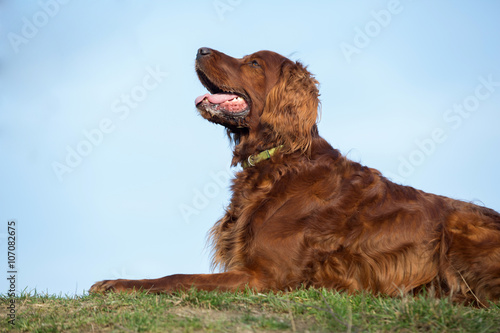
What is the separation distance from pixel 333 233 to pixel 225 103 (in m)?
1.61

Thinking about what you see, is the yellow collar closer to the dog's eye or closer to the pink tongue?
the pink tongue

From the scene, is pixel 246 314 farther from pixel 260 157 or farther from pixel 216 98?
pixel 216 98

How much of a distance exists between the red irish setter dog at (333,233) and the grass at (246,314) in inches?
12.0

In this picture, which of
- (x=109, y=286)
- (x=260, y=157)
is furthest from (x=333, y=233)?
(x=109, y=286)

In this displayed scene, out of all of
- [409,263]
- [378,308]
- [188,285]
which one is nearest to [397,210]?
[409,263]

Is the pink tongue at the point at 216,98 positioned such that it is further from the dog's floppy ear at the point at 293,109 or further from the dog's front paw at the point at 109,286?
the dog's front paw at the point at 109,286

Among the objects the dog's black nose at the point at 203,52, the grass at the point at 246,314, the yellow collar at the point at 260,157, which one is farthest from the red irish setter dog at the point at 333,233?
the dog's black nose at the point at 203,52

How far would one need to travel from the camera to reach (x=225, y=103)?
4.93m

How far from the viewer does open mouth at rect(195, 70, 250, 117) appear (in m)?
4.89

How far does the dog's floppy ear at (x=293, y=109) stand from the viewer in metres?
4.71

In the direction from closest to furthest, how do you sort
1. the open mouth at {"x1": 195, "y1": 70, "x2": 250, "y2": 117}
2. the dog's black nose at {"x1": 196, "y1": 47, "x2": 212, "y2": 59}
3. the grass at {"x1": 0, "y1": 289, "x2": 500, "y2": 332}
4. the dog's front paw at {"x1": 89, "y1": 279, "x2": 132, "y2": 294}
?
the grass at {"x1": 0, "y1": 289, "x2": 500, "y2": 332}
the dog's front paw at {"x1": 89, "y1": 279, "x2": 132, "y2": 294}
the open mouth at {"x1": 195, "y1": 70, "x2": 250, "y2": 117}
the dog's black nose at {"x1": 196, "y1": 47, "x2": 212, "y2": 59}

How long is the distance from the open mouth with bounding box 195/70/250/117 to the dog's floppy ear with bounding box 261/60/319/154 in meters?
0.22

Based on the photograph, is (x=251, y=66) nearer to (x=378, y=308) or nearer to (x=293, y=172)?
(x=293, y=172)

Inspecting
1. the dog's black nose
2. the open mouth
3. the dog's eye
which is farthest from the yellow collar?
the dog's black nose
